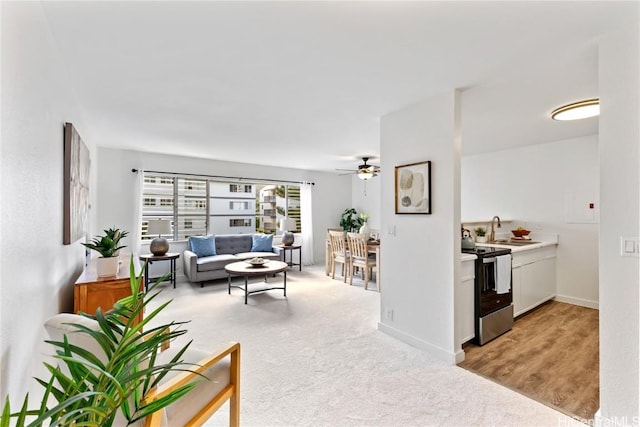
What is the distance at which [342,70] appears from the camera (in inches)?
83.8

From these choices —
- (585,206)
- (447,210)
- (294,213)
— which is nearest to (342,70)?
(447,210)

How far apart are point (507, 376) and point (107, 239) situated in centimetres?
334

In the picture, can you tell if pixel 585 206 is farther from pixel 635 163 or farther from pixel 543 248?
pixel 635 163

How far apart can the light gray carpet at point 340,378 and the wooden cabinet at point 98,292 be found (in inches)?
39.4

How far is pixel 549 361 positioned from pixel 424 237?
4.83ft

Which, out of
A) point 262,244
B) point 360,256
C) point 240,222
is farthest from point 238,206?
point 360,256

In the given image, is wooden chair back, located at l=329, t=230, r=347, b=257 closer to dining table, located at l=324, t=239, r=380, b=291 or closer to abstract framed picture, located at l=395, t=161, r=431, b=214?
dining table, located at l=324, t=239, r=380, b=291

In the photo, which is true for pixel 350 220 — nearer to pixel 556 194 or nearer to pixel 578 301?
pixel 556 194

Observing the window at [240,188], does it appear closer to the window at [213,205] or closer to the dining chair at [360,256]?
the window at [213,205]

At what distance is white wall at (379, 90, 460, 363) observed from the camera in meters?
2.46

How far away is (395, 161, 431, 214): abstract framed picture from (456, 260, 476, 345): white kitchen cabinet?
2.20 ft

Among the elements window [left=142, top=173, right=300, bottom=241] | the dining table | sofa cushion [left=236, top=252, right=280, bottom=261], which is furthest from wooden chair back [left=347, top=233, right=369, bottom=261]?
window [left=142, top=173, right=300, bottom=241]

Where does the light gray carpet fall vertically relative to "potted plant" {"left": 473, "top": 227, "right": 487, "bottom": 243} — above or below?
below

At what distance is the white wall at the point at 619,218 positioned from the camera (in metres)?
1.57
